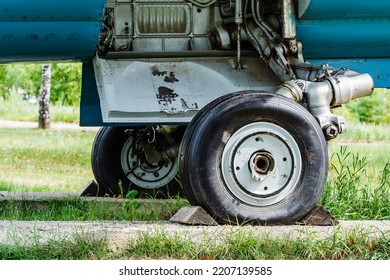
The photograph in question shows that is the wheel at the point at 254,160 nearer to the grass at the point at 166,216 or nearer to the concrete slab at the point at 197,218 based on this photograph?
the concrete slab at the point at 197,218

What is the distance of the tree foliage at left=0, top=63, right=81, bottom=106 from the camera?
2312cm

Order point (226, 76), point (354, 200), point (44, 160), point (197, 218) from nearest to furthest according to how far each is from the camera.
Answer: point (197, 218), point (354, 200), point (226, 76), point (44, 160)

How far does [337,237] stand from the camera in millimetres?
6156

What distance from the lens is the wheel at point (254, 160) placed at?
254 inches

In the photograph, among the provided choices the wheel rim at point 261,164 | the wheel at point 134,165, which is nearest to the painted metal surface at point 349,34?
the wheel rim at point 261,164

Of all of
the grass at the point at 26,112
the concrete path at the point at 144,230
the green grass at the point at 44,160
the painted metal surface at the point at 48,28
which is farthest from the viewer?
the grass at the point at 26,112

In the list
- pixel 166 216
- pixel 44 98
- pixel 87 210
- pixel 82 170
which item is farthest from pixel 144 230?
pixel 44 98

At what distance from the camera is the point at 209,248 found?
6.02m

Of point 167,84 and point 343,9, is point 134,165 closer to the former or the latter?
point 167,84

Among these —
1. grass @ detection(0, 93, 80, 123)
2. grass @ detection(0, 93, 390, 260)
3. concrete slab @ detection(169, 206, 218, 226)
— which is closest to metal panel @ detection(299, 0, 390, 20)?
grass @ detection(0, 93, 390, 260)

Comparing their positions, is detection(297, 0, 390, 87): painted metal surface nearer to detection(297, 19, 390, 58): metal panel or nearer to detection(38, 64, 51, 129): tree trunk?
detection(297, 19, 390, 58): metal panel

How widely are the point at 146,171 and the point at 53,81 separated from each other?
50.2 ft

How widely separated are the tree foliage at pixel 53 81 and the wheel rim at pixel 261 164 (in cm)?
1628

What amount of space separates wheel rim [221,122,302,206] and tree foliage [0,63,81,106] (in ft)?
53.4
